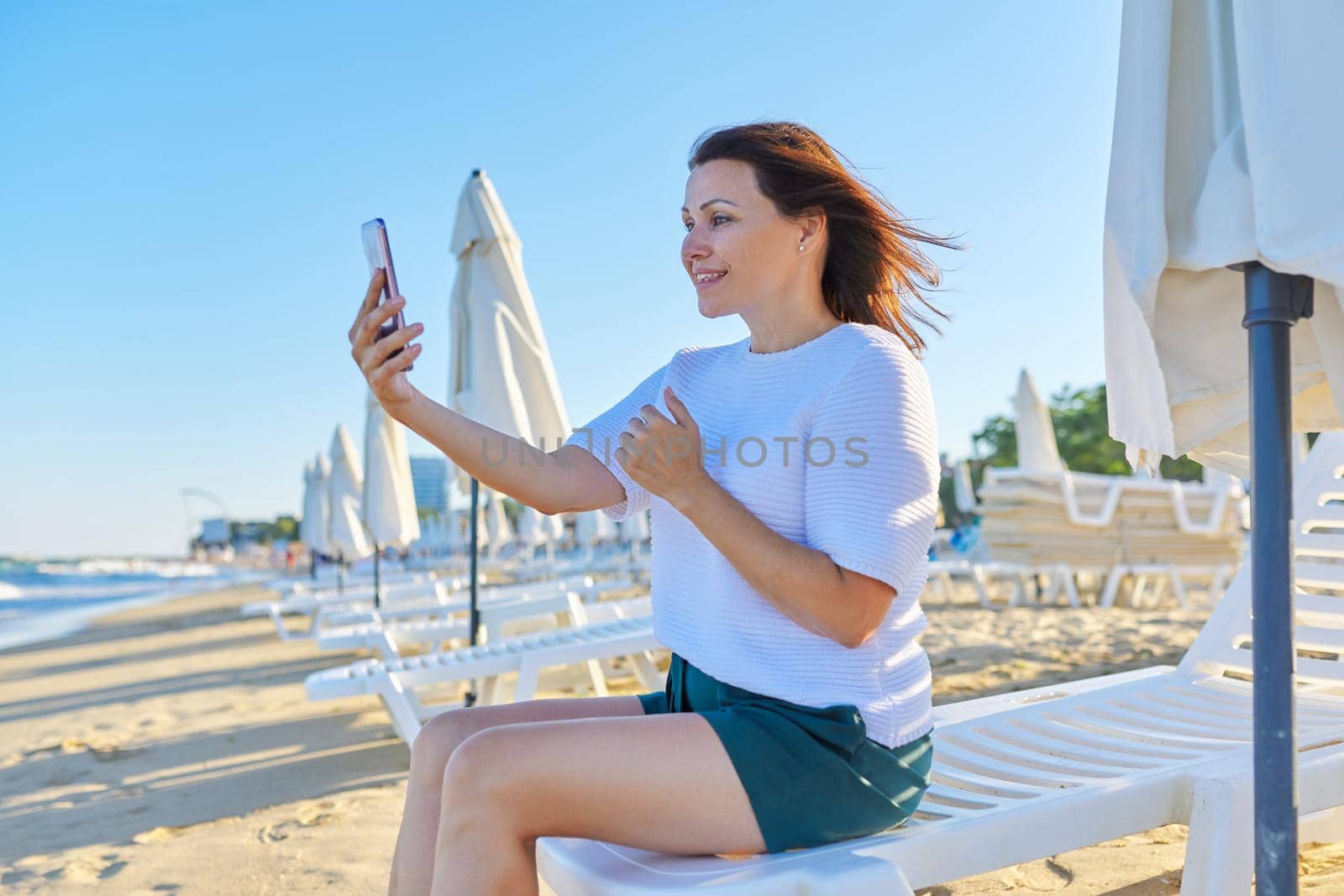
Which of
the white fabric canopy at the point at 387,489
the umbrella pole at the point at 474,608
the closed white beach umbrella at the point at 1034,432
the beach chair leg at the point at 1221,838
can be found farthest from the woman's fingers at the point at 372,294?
the closed white beach umbrella at the point at 1034,432

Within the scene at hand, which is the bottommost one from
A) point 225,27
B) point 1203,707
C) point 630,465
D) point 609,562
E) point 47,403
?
point 609,562

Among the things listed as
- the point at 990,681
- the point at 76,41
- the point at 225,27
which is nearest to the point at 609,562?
the point at 225,27

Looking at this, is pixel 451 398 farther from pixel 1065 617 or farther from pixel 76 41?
pixel 76 41

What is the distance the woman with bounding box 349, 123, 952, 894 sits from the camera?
1.32 meters

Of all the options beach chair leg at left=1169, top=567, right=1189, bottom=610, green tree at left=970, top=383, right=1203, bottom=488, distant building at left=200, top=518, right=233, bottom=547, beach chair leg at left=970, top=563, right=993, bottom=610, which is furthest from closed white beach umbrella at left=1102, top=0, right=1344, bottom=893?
distant building at left=200, top=518, right=233, bottom=547

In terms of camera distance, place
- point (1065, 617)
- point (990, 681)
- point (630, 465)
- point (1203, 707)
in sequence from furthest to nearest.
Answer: point (1065, 617), point (990, 681), point (1203, 707), point (630, 465)

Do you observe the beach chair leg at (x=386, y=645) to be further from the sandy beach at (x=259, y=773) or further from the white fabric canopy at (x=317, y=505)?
the white fabric canopy at (x=317, y=505)

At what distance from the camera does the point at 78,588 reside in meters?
44.9

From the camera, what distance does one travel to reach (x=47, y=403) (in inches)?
2146

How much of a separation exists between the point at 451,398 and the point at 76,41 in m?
28.0

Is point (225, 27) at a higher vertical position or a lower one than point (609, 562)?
higher

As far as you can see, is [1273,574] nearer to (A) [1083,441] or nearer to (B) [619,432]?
(B) [619,432]

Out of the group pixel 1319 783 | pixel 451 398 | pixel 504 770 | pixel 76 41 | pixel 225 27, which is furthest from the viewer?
pixel 76 41

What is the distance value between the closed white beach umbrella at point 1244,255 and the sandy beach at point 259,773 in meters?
1.37
